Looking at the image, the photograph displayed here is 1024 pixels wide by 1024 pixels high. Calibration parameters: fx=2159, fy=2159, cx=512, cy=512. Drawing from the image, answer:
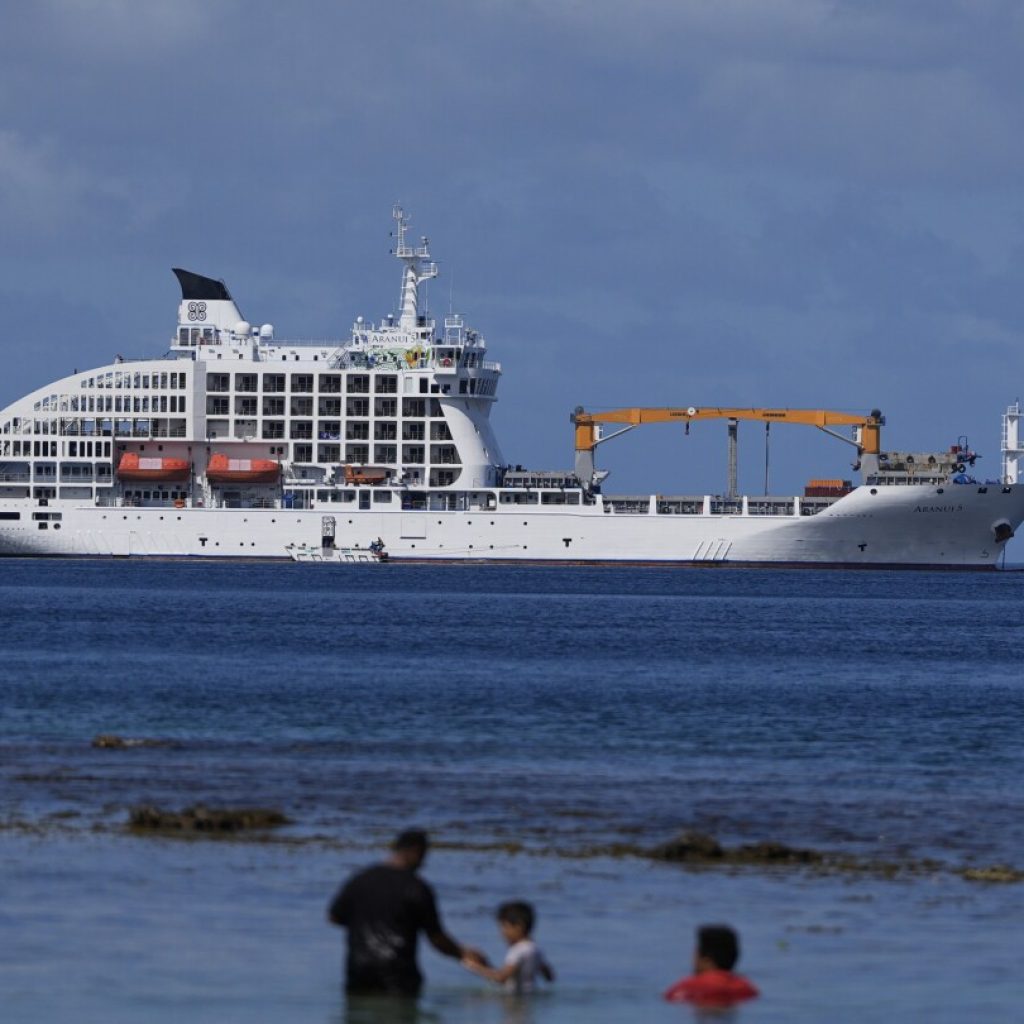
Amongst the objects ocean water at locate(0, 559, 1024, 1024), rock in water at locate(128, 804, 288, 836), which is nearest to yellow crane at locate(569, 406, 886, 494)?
ocean water at locate(0, 559, 1024, 1024)

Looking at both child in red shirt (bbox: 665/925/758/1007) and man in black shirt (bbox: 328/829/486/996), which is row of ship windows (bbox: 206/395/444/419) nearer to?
child in red shirt (bbox: 665/925/758/1007)

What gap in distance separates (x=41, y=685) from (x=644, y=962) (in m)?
25.6

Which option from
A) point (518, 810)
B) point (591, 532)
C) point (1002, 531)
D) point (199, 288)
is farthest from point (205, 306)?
point (518, 810)

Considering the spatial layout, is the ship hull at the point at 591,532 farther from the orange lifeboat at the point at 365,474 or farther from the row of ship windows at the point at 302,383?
the row of ship windows at the point at 302,383

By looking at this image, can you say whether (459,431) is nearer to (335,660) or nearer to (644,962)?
(335,660)

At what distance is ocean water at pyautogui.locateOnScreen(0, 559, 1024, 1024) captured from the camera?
55.4 ft

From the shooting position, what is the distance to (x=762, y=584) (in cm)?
10275

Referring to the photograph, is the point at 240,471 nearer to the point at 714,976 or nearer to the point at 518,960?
the point at 518,960

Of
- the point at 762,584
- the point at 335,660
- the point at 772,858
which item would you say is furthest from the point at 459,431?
the point at 772,858

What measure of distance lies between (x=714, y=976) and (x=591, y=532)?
9406cm

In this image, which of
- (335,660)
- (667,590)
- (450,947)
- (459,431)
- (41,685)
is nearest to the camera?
(450,947)

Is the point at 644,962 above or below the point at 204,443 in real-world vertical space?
below

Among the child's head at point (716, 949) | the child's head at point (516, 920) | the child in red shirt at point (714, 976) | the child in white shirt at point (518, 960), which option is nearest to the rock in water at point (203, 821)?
the child in white shirt at point (518, 960)

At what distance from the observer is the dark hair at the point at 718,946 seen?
1541 cm
